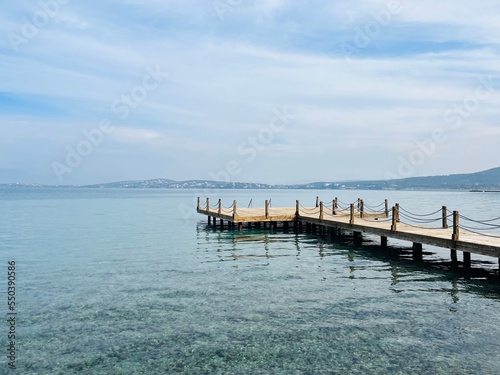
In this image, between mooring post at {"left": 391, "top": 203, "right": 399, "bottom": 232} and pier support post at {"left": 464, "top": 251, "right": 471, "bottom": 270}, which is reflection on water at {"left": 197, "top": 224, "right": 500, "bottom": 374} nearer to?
pier support post at {"left": 464, "top": 251, "right": 471, "bottom": 270}

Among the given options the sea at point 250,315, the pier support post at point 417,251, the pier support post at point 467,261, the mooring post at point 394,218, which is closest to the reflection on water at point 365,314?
the sea at point 250,315

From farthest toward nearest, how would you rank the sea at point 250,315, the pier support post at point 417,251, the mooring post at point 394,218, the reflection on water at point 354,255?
1. the mooring post at point 394,218
2. the pier support post at point 417,251
3. the reflection on water at point 354,255
4. the sea at point 250,315

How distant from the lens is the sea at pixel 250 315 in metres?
9.27

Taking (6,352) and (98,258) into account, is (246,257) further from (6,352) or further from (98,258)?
(6,352)

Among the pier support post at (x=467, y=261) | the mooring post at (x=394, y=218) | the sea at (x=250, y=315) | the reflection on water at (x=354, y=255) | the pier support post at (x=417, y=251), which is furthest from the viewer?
the mooring post at (x=394, y=218)

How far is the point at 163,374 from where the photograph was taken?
8.70m

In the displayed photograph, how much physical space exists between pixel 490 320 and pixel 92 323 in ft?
37.0

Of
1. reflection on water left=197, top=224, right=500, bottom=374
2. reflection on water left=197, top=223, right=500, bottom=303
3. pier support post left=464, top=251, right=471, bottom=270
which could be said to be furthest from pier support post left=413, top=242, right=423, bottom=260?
pier support post left=464, top=251, right=471, bottom=270

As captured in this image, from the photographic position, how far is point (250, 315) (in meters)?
12.3

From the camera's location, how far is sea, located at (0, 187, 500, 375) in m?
9.27

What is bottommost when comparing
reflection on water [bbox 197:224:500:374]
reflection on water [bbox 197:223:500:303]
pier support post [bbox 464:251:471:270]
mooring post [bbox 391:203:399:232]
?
reflection on water [bbox 197:223:500:303]

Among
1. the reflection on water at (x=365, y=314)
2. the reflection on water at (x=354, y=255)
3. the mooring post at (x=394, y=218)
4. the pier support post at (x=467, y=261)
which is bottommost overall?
the reflection on water at (x=354, y=255)

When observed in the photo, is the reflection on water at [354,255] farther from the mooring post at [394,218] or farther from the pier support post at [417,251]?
the mooring post at [394,218]

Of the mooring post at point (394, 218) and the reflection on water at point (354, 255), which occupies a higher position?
the mooring post at point (394, 218)
